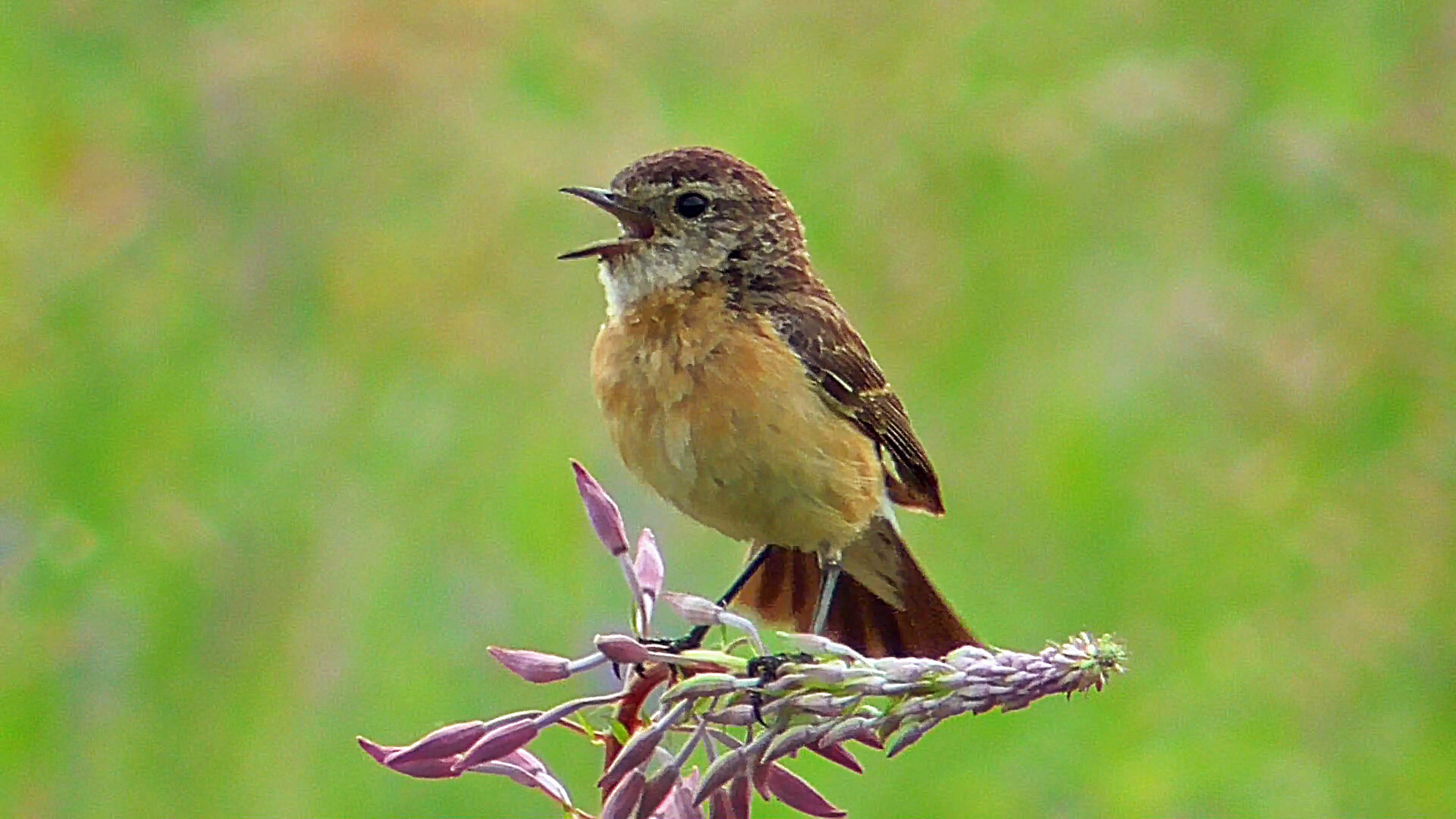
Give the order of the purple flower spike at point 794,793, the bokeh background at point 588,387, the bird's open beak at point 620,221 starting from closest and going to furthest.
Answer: the purple flower spike at point 794,793 < the bird's open beak at point 620,221 < the bokeh background at point 588,387

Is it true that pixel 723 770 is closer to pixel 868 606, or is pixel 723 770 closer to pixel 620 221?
pixel 868 606

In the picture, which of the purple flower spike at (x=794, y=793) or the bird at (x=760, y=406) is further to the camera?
the bird at (x=760, y=406)

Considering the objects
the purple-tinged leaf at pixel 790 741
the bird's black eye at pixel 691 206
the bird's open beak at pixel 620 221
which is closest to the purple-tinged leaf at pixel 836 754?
the purple-tinged leaf at pixel 790 741

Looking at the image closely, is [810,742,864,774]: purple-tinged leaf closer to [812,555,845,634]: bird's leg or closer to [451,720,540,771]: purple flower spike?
[451,720,540,771]: purple flower spike

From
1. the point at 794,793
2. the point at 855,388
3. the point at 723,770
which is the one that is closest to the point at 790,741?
the point at 723,770

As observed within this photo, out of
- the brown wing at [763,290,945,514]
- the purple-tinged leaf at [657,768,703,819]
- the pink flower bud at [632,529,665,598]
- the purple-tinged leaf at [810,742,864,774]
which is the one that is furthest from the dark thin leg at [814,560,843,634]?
the purple-tinged leaf at [657,768,703,819]

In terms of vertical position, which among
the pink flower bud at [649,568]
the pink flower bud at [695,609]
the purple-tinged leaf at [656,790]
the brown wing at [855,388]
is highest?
the brown wing at [855,388]

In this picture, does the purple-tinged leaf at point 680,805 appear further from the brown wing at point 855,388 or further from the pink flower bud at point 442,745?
the brown wing at point 855,388
